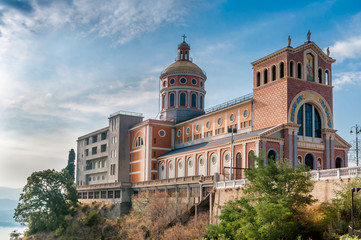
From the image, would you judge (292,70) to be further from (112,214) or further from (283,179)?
(112,214)

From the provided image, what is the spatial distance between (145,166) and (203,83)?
18.9m

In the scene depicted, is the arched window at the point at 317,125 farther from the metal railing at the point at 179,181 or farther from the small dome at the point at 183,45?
the small dome at the point at 183,45

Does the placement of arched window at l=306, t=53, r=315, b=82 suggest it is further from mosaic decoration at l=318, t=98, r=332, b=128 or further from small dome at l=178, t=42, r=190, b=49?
small dome at l=178, t=42, r=190, b=49

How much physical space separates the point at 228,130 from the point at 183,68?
35.7m

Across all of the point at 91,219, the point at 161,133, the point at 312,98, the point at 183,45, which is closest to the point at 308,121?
the point at 312,98

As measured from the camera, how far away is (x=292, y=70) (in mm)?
51594

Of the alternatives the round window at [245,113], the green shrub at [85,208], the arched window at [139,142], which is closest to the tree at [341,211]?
the round window at [245,113]

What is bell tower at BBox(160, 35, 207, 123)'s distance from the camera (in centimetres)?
7694

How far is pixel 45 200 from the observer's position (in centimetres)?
6381

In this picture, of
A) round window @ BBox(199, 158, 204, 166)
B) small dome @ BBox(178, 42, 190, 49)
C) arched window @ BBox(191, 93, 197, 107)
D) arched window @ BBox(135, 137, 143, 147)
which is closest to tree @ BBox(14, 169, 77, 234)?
arched window @ BBox(135, 137, 143, 147)

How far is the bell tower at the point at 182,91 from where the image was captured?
76.9 metres

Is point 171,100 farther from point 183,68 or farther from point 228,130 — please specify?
point 228,130

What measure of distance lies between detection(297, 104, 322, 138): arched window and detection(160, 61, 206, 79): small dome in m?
28.6

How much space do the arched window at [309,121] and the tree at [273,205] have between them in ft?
64.2
